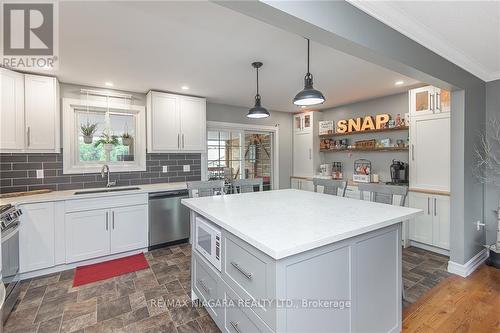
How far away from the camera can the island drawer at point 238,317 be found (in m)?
1.35

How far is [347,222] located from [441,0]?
63.9 inches

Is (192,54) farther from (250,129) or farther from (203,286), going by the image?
(250,129)

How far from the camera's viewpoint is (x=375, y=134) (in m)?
4.36

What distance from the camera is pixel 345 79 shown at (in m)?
3.27

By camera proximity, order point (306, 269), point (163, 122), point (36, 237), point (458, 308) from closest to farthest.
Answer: point (306, 269) < point (458, 308) < point (36, 237) < point (163, 122)

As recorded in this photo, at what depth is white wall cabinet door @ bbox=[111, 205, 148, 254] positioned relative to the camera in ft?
10.5

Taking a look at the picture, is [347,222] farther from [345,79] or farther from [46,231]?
[46,231]

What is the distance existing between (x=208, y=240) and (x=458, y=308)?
234 centimetres

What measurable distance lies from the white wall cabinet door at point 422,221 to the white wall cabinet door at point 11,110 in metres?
5.21

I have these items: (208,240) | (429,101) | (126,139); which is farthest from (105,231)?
(429,101)

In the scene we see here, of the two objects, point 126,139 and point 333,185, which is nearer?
point 333,185

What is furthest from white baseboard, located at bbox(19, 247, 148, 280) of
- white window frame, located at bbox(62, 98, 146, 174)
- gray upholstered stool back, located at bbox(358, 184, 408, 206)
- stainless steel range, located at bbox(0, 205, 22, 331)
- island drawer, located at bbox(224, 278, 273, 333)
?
gray upholstered stool back, located at bbox(358, 184, 408, 206)

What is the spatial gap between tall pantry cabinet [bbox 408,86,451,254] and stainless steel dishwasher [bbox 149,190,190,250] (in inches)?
135

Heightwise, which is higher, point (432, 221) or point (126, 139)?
point (126, 139)
